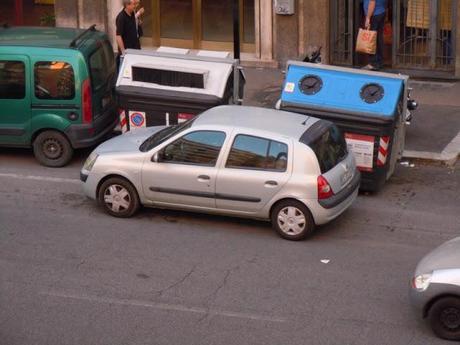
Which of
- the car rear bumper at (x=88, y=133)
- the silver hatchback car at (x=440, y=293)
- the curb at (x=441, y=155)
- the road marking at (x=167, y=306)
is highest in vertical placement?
the car rear bumper at (x=88, y=133)

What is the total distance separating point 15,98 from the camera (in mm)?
14898

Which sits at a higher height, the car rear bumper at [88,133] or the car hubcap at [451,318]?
the car rear bumper at [88,133]

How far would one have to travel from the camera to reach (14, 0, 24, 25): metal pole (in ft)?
75.7

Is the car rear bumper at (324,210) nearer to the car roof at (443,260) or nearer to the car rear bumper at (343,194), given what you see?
the car rear bumper at (343,194)

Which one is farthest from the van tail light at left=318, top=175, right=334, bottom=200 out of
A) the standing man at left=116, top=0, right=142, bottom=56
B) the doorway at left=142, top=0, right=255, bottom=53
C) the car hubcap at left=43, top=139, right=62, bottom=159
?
the doorway at left=142, top=0, right=255, bottom=53

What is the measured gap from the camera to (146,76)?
1482 centimetres

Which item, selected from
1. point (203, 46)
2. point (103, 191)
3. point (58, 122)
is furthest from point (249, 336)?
point (203, 46)

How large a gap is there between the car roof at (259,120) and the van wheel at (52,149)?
2.56 m

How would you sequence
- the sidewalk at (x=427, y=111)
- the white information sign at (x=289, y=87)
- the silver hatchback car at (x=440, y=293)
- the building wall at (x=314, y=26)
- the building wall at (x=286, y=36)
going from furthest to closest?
the building wall at (x=286, y=36) < the building wall at (x=314, y=26) < the sidewalk at (x=427, y=111) < the white information sign at (x=289, y=87) < the silver hatchback car at (x=440, y=293)

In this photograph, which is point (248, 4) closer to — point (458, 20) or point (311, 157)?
point (458, 20)

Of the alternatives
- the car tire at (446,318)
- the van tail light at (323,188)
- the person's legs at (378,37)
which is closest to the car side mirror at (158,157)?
the van tail light at (323,188)

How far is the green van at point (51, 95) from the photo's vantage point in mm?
14727

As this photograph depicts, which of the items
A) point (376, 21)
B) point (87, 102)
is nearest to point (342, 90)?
point (87, 102)

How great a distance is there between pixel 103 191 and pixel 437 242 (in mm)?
4003
